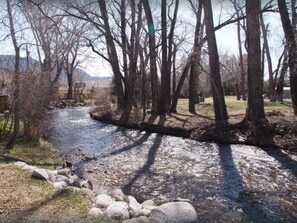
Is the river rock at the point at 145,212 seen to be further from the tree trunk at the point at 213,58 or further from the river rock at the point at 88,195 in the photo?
the tree trunk at the point at 213,58

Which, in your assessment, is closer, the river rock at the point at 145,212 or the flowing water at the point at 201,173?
the river rock at the point at 145,212

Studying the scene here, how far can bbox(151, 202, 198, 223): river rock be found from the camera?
5.23 meters

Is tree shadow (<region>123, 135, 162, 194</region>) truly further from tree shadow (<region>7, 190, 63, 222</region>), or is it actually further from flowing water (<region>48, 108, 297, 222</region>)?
tree shadow (<region>7, 190, 63, 222</region>)

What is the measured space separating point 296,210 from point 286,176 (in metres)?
2.29

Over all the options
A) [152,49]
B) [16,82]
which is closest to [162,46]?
[152,49]

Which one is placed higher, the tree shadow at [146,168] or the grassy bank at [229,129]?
the grassy bank at [229,129]

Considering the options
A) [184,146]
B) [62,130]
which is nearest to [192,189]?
[184,146]

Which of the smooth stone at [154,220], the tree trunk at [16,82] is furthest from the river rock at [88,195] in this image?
the tree trunk at [16,82]

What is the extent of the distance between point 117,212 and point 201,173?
4227 mm

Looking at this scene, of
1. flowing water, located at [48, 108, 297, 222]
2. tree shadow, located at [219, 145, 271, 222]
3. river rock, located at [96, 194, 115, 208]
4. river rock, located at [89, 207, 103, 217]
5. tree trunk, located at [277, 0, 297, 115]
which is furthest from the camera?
tree trunk, located at [277, 0, 297, 115]

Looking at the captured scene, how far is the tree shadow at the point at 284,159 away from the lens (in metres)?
8.98

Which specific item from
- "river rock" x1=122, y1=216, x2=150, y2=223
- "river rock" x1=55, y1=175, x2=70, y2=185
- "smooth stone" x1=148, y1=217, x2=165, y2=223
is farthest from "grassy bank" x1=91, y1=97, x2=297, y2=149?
"river rock" x1=122, y1=216, x2=150, y2=223

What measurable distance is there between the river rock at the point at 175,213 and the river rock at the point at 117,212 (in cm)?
49

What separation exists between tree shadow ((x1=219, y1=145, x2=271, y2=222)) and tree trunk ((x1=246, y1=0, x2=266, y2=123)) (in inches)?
151
